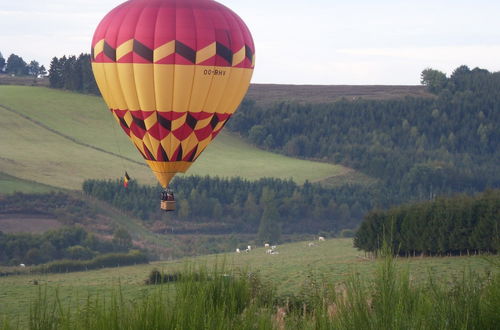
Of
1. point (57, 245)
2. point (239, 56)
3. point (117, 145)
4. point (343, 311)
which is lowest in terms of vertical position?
point (57, 245)

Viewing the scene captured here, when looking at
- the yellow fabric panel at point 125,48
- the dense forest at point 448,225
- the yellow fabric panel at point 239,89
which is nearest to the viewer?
the yellow fabric panel at point 125,48

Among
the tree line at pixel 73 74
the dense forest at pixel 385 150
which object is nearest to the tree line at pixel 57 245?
the dense forest at pixel 385 150

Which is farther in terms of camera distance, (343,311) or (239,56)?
(239,56)

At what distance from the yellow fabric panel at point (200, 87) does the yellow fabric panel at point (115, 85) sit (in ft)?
10.4

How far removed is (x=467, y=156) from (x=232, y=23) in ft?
497

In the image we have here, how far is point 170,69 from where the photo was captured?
43.1 metres

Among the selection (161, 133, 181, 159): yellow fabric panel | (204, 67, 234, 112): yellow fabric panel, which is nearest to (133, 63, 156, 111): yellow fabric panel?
A: (161, 133, 181, 159): yellow fabric panel

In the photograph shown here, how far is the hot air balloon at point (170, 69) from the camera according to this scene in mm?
42844

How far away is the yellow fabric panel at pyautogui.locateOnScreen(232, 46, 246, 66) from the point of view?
44.2 m

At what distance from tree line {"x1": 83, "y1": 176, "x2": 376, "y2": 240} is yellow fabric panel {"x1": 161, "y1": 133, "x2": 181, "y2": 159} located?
86.8 m

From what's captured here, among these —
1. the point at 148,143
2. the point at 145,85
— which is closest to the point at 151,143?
the point at 148,143

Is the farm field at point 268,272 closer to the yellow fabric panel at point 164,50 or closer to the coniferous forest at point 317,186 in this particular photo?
the yellow fabric panel at point 164,50

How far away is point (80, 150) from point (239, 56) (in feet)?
375

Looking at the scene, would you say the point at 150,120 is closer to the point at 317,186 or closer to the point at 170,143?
the point at 170,143
